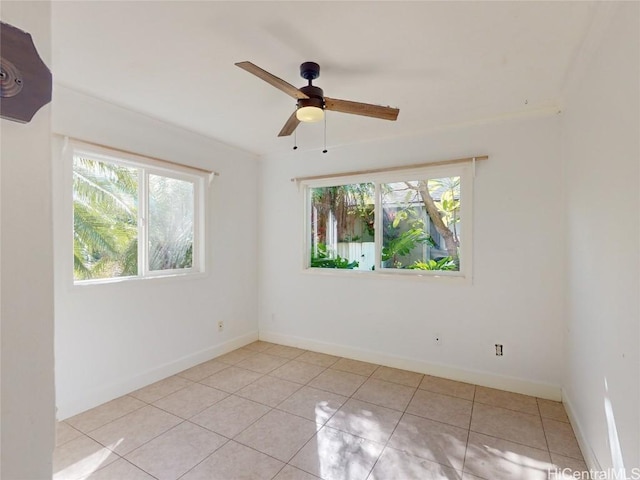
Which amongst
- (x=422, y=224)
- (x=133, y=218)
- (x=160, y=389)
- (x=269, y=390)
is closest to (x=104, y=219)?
(x=133, y=218)

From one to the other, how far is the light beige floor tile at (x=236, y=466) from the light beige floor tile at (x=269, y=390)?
0.58 meters

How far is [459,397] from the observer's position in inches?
106

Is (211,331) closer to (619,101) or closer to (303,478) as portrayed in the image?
(303,478)

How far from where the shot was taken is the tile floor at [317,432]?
1.86 meters

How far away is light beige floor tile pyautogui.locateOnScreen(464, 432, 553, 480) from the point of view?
1.82 meters

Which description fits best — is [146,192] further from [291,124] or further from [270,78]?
[270,78]

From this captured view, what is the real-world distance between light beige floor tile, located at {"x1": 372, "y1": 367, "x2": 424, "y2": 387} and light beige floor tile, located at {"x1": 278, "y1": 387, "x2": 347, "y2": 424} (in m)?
0.59

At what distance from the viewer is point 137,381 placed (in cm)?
281

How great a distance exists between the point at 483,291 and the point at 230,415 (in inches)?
94.7

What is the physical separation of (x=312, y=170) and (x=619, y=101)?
110 inches

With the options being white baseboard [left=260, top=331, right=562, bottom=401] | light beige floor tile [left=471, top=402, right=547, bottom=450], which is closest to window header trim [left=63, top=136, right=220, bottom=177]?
Result: white baseboard [left=260, top=331, right=562, bottom=401]

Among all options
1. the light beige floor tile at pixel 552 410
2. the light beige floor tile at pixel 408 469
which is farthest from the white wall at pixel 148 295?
the light beige floor tile at pixel 552 410

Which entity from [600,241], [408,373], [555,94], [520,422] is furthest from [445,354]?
[555,94]

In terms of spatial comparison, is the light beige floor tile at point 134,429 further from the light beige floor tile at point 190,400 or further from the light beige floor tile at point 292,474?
the light beige floor tile at point 292,474
